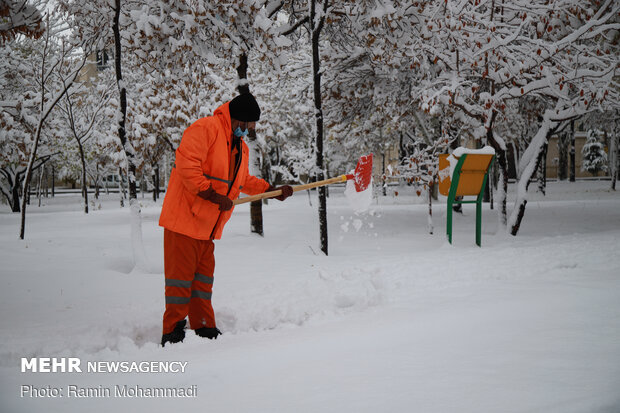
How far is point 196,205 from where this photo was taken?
3.86m

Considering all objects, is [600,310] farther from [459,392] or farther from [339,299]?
[339,299]

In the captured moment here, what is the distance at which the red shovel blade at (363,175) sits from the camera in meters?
5.66

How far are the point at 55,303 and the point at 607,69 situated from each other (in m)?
9.40

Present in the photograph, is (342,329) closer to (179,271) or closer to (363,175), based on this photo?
(179,271)

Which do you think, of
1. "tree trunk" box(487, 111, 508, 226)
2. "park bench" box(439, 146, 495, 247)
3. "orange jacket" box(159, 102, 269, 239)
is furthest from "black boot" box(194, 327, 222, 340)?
"tree trunk" box(487, 111, 508, 226)

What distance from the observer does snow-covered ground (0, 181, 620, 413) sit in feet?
7.59

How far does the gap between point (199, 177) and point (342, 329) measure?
1.60 m

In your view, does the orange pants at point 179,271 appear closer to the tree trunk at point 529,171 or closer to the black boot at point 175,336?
the black boot at point 175,336

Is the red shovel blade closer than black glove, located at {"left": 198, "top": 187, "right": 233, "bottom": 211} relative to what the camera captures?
No

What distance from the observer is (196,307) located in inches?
160

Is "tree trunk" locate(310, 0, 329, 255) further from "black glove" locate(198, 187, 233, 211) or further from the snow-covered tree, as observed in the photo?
the snow-covered tree

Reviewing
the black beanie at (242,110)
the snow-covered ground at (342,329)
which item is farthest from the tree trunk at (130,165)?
the black beanie at (242,110)

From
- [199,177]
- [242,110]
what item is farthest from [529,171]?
[199,177]

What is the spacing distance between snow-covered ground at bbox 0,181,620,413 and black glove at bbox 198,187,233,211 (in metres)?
1.05
